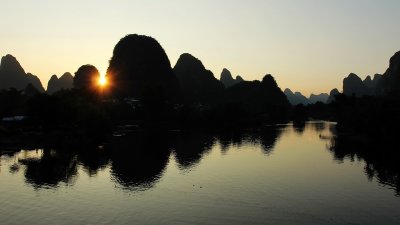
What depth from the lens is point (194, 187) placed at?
193 feet

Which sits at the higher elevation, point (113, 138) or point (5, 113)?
point (5, 113)

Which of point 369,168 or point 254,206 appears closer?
point 254,206

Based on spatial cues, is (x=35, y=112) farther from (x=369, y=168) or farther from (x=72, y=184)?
(x=369, y=168)

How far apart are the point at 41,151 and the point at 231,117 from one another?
113845mm

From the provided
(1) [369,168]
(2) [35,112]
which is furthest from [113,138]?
(1) [369,168]

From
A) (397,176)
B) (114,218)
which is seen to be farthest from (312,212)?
(397,176)

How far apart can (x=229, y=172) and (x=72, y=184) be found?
26489 millimetres

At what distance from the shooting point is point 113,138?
119062 millimetres

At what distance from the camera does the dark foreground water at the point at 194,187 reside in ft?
147

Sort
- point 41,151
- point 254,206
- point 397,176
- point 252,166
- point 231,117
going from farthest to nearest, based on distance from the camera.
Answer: point 231,117 < point 41,151 < point 252,166 < point 397,176 < point 254,206

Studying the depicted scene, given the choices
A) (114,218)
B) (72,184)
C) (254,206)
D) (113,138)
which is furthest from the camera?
(113,138)

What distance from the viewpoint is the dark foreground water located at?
147ft

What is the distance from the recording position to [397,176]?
66375 millimetres

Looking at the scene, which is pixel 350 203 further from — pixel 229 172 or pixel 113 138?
pixel 113 138
